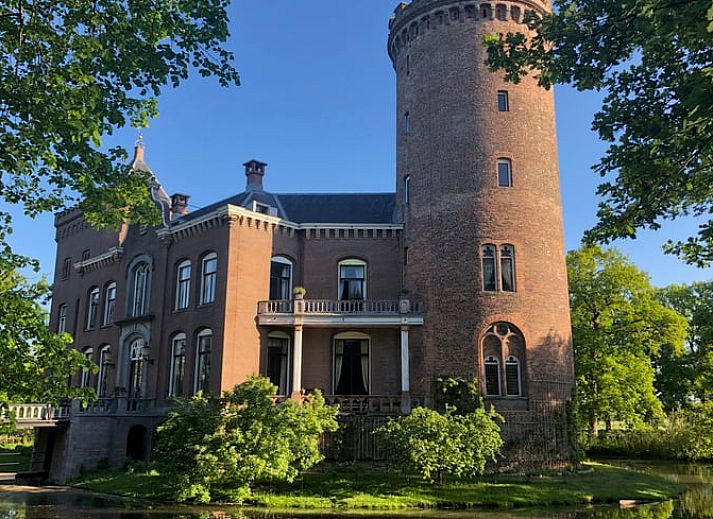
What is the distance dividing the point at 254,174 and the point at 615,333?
20.5 metres

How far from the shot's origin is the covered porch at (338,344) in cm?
2405

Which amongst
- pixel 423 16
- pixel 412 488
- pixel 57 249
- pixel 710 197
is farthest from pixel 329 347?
pixel 57 249

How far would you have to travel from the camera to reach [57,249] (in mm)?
37312

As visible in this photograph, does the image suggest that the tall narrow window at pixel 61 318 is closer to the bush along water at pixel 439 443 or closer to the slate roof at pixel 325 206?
the slate roof at pixel 325 206

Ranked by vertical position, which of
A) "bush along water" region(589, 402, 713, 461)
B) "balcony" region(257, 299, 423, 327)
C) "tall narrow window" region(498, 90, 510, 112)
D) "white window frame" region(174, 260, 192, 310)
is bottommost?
"bush along water" region(589, 402, 713, 461)

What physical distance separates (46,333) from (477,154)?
19.1 metres

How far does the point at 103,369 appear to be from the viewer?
3062cm

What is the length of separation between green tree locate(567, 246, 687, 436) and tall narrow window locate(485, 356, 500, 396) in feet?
38.9

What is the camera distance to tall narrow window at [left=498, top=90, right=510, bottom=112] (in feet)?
82.5

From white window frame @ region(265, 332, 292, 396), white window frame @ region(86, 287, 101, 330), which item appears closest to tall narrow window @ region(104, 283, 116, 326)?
white window frame @ region(86, 287, 101, 330)

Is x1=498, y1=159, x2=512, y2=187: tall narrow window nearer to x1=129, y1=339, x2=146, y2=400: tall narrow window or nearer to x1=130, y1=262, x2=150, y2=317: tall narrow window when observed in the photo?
x1=130, y1=262, x2=150, y2=317: tall narrow window

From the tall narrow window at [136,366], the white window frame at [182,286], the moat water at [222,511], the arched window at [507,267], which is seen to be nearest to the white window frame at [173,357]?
the white window frame at [182,286]

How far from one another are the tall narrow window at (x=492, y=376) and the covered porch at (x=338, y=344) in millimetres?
2815

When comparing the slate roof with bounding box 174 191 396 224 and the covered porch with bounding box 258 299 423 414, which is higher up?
the slate roof with bounding box 174 191 396 224
